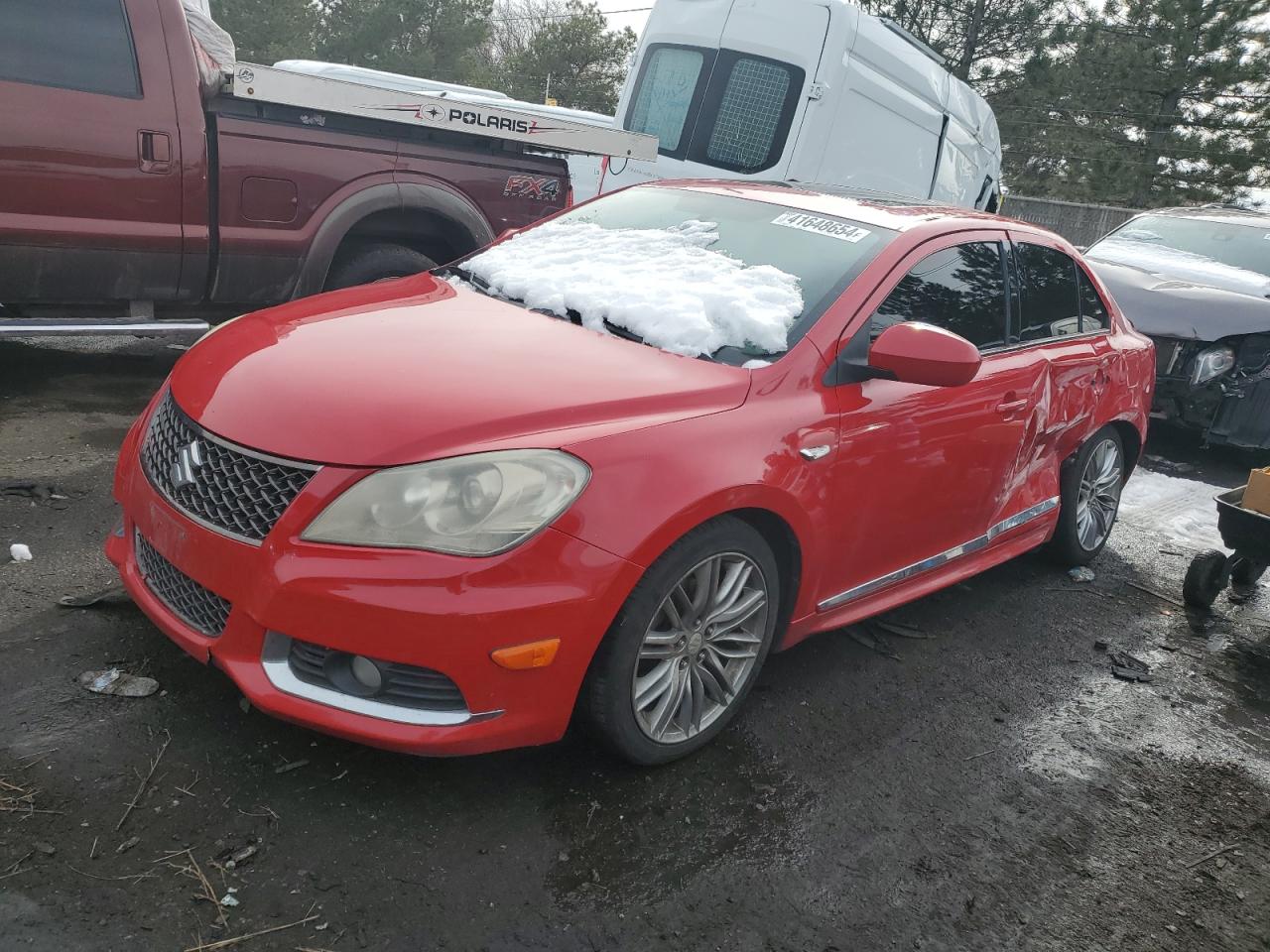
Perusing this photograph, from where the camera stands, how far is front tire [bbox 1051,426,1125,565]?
15.8 feet

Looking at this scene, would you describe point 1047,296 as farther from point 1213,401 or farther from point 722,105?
point 722,105

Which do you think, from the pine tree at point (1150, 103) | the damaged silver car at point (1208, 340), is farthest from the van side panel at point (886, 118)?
the pine tree at point (1150, 103)

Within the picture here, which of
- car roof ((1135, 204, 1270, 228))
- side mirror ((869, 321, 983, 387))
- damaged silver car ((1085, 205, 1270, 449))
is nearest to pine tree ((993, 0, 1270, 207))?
car roof ((1135, 204, 1270, 228))

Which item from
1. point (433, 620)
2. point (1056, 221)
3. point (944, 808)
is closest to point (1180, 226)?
point (944, 808)

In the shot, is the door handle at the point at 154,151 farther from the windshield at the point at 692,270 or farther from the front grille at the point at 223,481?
the front grille at the point at 223,481

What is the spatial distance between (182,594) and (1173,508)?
5.94 meters

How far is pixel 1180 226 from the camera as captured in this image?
372 inches

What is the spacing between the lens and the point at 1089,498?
16.6 feet

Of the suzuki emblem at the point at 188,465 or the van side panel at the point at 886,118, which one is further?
the van side panel at the point at 886,118

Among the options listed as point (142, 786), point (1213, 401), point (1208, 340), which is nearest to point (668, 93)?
point (1208, 340)

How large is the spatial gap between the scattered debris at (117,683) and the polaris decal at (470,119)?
3730 mm

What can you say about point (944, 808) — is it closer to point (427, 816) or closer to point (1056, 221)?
point (427, 816)

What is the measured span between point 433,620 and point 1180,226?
924cm

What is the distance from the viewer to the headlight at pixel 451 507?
2463 millimetres
